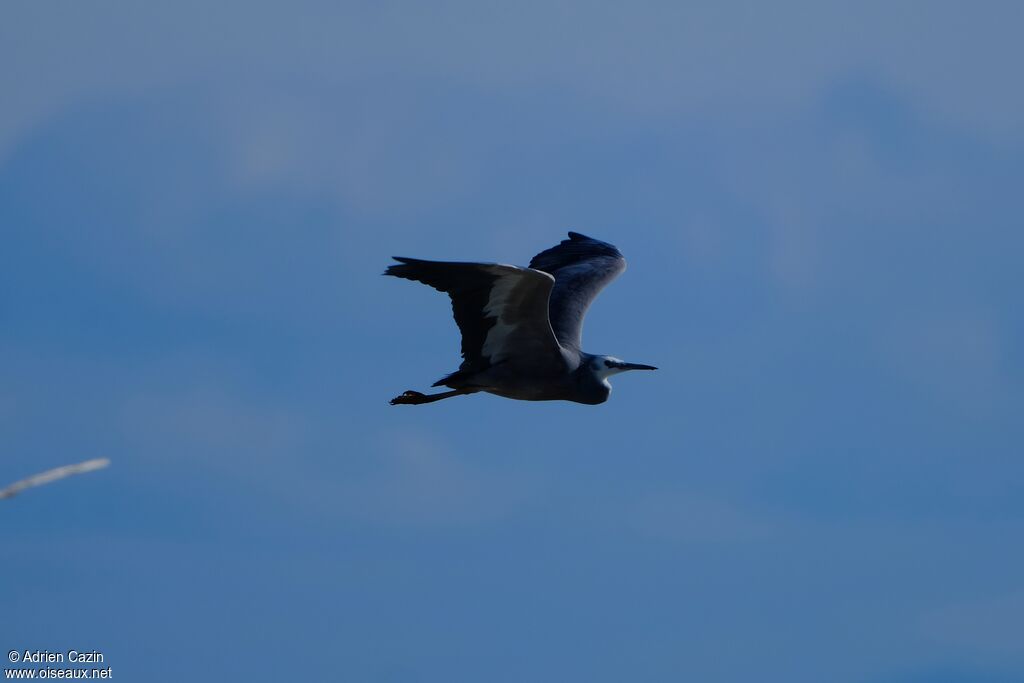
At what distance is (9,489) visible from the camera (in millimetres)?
4621

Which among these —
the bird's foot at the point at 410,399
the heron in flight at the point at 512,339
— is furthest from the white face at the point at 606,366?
the bird's foot at the point at 410,399

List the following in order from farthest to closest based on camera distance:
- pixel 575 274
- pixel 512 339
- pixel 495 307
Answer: pixel 575 274 → pixel 512 339 → pixel 495 307

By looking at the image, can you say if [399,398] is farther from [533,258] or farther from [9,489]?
[9,489]

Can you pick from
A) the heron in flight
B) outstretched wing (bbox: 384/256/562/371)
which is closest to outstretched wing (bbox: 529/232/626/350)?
the heron in flight

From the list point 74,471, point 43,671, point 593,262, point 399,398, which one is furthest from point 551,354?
point 74,471

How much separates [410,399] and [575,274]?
3619mm

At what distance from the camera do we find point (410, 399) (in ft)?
51.5

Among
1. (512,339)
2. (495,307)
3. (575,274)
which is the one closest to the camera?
(495,307)

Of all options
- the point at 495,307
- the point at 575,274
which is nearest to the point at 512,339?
the point at 495,307

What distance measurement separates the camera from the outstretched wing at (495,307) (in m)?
13.4

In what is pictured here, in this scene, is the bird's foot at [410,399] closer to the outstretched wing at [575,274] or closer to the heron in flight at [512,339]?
the heron in flight at [512,339]

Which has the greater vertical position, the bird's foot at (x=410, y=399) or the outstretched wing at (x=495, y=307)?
the outstretched wing at (x=495, y=307)

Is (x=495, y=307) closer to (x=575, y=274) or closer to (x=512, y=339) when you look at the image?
(x=512, y=339)

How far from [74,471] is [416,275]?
8.83m
